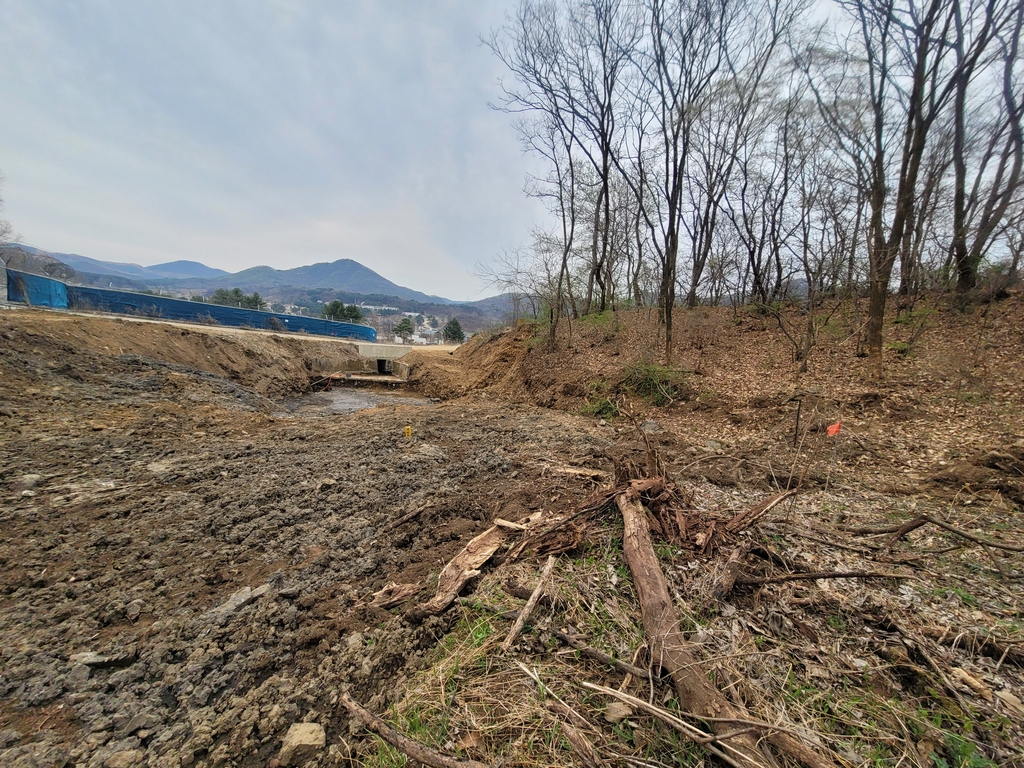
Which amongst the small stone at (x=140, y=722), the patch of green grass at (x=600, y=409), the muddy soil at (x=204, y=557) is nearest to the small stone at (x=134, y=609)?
the muddy soil at (x=204, y=557)

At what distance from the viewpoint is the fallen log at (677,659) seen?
1.41 meters

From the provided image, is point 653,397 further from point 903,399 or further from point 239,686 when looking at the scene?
point 239,686

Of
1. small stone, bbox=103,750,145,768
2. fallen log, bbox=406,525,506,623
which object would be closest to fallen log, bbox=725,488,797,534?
fallen log, bbox=406,525,506,623

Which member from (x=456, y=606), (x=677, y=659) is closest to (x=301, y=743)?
(x=456, y=606)

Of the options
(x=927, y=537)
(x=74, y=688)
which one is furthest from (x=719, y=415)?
(x=74, y=688)

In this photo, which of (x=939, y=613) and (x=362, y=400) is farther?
(x=362, y=400)

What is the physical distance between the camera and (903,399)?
639 centimetres

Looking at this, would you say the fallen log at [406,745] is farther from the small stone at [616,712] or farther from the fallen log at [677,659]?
the fallen log at [677,659]

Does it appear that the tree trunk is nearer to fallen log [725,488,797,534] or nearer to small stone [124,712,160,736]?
fallen log [725,488,797,534]

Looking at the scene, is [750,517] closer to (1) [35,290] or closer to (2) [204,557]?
(2) [204,557]

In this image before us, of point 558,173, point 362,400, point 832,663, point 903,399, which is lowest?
point 362,400

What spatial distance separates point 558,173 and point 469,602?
17448 mm

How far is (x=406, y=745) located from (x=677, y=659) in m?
1.33

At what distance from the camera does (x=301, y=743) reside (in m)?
1.73
